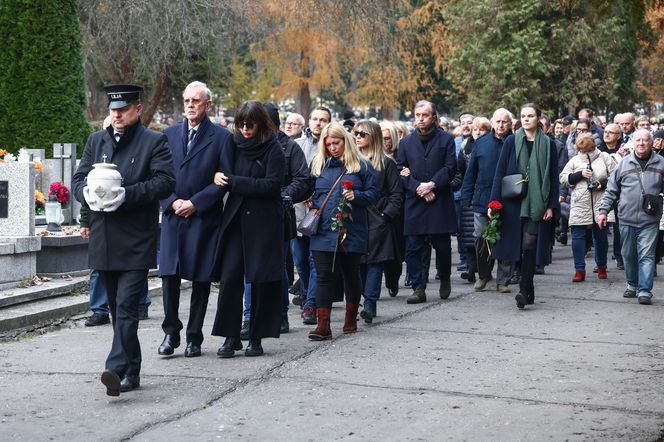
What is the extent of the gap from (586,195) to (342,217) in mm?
5836

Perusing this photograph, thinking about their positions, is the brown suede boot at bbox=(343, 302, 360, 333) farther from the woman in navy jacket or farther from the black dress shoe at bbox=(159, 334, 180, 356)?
the black dress shoe at bbox=(159, 334, 180, 356)

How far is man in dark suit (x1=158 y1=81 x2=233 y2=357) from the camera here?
877 cm

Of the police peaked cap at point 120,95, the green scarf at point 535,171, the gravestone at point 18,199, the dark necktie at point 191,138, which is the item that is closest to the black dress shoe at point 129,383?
the police peaked cap at point 120,95

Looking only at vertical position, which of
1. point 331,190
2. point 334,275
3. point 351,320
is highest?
point 331,190

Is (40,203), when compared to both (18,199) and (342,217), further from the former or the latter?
(342,217)

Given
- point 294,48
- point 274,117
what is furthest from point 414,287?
point 294,48

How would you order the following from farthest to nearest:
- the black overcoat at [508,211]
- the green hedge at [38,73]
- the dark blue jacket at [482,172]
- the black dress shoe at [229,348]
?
the green hedge at [38,73] → the dark blue jacket at [482,172] → the black overcoat at [508,211] → the black dress shoe at [229,348]

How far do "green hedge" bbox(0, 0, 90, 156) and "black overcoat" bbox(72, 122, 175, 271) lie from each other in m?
8.50

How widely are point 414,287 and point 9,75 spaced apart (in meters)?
6.83

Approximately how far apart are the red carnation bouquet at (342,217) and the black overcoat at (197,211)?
49.1 inches

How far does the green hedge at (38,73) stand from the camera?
16.0 meters

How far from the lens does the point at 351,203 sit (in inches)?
392

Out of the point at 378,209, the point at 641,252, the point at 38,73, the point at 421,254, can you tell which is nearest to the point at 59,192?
the point at 38,73

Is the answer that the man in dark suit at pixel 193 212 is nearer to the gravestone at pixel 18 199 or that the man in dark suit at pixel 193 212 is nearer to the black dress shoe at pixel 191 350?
the black dress shoe at pixel 191 350
